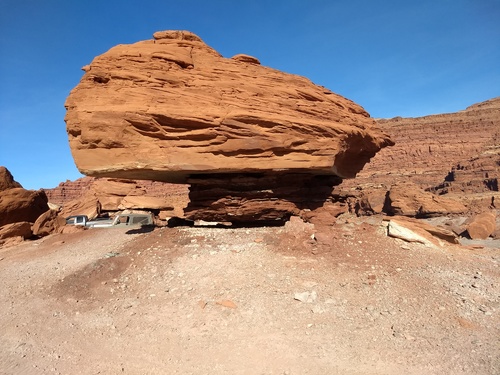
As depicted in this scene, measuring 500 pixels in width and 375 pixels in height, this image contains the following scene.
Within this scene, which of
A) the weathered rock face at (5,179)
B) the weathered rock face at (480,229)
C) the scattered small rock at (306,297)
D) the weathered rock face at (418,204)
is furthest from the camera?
the weathered rock face at (418,204)

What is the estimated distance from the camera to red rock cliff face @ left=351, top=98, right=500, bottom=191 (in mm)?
71312

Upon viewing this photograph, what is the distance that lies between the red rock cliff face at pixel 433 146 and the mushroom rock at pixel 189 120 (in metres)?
61.4

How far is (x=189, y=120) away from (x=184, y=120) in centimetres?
13

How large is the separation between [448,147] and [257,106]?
7868 cm

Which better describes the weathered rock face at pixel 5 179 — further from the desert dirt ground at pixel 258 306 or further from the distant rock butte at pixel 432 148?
the distant rock butte at pixel 432 148

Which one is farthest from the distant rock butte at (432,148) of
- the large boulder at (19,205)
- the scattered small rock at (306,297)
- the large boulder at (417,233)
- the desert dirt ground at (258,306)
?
the scattered small rock at (306,297)

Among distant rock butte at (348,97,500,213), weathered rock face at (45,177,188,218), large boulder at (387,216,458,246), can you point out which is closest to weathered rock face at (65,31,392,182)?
large boulder at (387,216,458,246)

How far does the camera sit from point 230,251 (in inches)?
353

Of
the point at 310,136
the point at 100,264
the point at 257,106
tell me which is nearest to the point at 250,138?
the point at 257,106

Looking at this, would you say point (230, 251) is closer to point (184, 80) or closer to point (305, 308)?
point (305, 308)

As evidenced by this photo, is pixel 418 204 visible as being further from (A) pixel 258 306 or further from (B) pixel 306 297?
(A) pixel 258 306

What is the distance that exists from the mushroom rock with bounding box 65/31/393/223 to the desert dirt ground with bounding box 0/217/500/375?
1990 mm

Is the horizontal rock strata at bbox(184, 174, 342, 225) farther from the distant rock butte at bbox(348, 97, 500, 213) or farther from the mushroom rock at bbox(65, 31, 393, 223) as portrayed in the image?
the distant rock butte at bbox(348, 97, 500, 213)

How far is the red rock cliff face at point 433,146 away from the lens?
71.3 m
